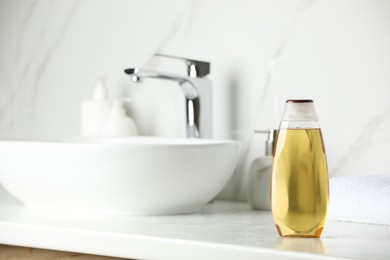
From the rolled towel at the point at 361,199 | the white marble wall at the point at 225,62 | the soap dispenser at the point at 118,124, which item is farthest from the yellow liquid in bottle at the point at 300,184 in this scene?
the soap dispenser at the point at 118,124

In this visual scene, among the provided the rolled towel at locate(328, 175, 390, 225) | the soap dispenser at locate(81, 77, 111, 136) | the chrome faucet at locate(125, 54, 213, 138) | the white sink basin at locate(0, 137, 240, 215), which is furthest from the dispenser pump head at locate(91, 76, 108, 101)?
the rolled towel at locate(328, 175, 390, 225)

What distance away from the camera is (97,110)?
5.73 feet

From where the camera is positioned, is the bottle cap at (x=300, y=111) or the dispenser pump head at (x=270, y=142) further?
the dispenser pump head at (x=270, y=142)

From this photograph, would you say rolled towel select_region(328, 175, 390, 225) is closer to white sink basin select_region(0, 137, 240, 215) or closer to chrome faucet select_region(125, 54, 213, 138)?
white sink basin select_region(0, 137, 240, 215)

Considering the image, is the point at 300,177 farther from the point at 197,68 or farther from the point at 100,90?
the point at 100,90

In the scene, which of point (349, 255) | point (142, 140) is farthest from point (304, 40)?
point (349, 255)

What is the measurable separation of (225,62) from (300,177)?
0.61m

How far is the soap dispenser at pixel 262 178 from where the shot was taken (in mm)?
1377

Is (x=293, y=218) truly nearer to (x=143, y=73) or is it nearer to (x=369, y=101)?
(x=369, y=101)

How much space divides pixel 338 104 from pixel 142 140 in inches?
16.4

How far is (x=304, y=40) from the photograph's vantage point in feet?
4.77

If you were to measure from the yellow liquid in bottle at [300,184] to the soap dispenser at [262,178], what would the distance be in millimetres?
327

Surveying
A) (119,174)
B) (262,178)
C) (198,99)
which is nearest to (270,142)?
(262,178)

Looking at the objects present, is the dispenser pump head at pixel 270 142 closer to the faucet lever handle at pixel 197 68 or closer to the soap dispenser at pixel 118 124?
the faucet lever handle at pixel 197 68
